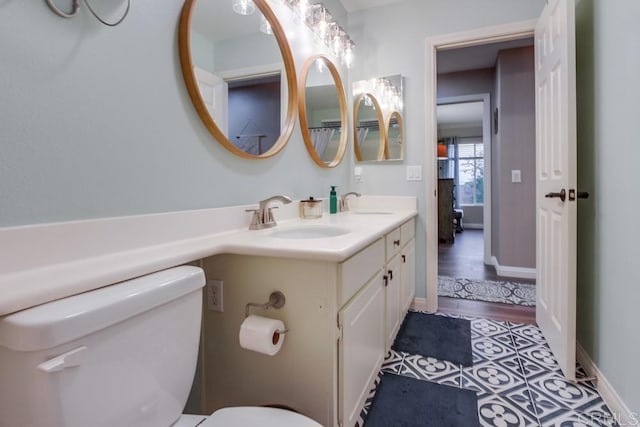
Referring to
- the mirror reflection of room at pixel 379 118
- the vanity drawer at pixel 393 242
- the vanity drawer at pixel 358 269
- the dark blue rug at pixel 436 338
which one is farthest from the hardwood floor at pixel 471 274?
the vanity drawer at pixel 358 269

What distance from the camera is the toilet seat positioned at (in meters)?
0.78

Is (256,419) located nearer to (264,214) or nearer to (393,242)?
(264,214)

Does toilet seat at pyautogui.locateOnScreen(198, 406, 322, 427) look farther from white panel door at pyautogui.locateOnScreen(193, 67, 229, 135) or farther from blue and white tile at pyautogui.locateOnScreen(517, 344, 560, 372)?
blue and white tile at pyautogui.locateOnScreen(517, 344, 560, 372)

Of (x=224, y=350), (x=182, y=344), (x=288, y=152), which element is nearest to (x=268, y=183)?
(x=288, y=152)

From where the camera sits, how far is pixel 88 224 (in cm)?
80

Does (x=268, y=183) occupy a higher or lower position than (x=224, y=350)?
higher

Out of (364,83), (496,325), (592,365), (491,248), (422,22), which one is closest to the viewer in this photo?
(592,365)

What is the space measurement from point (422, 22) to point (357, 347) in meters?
2.38

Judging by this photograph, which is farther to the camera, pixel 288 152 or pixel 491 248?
pixel 491 248

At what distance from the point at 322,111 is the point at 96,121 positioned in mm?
1521

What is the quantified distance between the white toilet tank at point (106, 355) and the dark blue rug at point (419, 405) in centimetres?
88

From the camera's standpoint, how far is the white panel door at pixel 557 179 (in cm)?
147

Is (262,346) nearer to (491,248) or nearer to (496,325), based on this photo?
(496,325)

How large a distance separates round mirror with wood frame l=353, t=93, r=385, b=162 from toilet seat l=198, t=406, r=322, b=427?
2.10 metres
